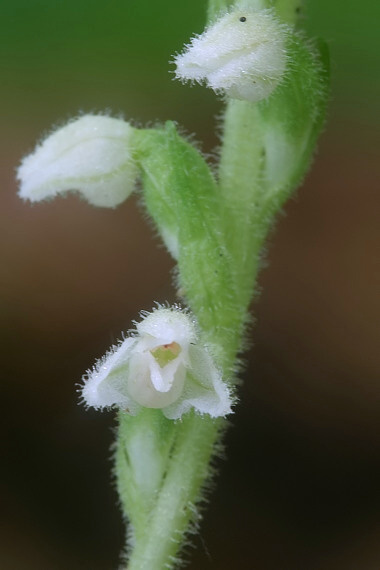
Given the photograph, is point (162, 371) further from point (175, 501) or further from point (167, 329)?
point (175, 501)

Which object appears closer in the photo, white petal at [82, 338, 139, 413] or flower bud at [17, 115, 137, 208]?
white petal at [82, 338, 139, 413]

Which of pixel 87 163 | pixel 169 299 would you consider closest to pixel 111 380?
pixel 87 163

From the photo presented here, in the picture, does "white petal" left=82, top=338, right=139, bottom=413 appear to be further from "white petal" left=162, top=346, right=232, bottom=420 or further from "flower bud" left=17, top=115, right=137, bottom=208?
"flower bud" left=17, top=115, right=137, bottom=208

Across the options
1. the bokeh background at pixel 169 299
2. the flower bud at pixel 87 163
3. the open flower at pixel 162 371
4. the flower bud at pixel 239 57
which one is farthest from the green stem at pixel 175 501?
the bokeh background at pixel 169 299

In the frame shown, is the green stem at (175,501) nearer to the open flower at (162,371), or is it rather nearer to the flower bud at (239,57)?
the open flower at (162,371)

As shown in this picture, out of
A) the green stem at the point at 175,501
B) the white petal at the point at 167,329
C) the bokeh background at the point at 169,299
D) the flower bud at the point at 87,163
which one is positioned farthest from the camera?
the bokeh background at the point at 169,299

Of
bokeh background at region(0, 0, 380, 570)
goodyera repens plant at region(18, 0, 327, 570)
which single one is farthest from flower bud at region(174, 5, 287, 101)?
bokeh background at region(0, 0, 380, 570)

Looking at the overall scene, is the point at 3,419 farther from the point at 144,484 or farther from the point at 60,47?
the point at 144,484

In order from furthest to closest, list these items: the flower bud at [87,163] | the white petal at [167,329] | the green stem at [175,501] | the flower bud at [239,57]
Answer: the flower bud at [87,163] → the green stem at [175,501] → the flower bud at [239,57] → the white petal at [167,329]
